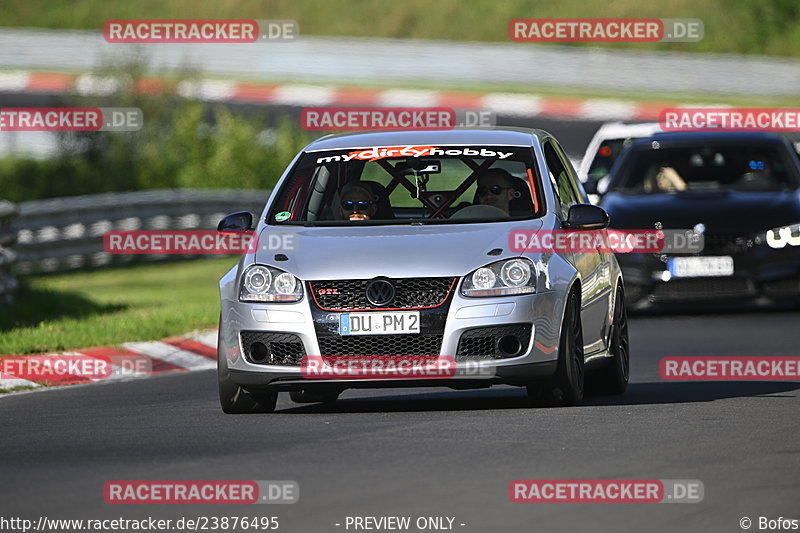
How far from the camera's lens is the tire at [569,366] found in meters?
10.5

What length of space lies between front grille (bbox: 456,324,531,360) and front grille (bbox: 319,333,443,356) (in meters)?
0.13

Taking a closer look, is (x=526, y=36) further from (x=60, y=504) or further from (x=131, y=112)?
(x=60, y=504)

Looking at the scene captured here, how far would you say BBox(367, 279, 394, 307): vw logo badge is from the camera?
1027 cm

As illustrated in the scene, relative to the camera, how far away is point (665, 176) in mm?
18562

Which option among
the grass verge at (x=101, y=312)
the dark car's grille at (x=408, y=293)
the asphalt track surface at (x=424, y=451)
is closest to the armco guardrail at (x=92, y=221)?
the grass verge at (x=101, y=312)

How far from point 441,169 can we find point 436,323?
1.64m

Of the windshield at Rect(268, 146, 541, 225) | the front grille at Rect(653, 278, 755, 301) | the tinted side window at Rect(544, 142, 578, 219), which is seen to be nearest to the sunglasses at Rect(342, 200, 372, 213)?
the windshield at Rect(268, 146, 541, 225)

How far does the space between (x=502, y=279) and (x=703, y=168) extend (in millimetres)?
8880

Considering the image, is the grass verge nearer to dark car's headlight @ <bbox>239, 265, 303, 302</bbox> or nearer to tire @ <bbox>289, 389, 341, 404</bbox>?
tire @ <bbox>289, 389, 341, 404</bbox>

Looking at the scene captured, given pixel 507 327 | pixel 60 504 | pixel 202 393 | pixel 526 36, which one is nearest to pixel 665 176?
pixel 202 393

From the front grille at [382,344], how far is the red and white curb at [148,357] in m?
3.69

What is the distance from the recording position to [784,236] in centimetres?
1769

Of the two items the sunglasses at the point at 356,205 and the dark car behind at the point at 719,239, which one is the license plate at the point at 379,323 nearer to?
the sunglasses at the point at 356,205

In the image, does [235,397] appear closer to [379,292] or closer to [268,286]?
[268,286]
